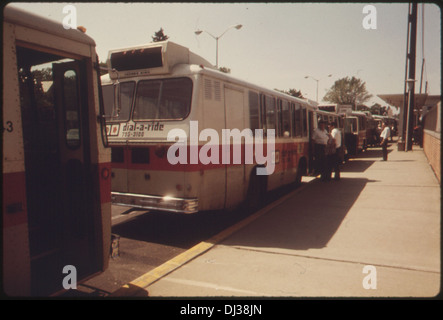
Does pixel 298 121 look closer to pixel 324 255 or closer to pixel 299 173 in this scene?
pixel 299 173

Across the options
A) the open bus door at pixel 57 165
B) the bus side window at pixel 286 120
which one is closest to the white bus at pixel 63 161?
the open bus door at pixel 57 165

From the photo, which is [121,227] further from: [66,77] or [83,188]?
[66,77]

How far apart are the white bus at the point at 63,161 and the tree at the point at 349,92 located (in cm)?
6481

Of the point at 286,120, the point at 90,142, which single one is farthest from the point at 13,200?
the point at 286,120

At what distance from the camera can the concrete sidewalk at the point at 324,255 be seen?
3986 millimetres

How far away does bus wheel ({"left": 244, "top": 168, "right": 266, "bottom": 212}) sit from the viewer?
7.58 meters

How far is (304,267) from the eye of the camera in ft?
14.9

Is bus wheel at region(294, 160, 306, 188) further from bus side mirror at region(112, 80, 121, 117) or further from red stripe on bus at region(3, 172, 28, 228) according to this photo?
red stripe on bus at region(3, 172, 28, 228)

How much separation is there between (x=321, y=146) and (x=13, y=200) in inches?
389

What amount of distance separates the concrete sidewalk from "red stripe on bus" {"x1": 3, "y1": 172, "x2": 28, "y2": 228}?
163 centimetres

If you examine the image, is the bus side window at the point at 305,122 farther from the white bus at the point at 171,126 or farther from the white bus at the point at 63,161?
the white bus at the point at 63,161
